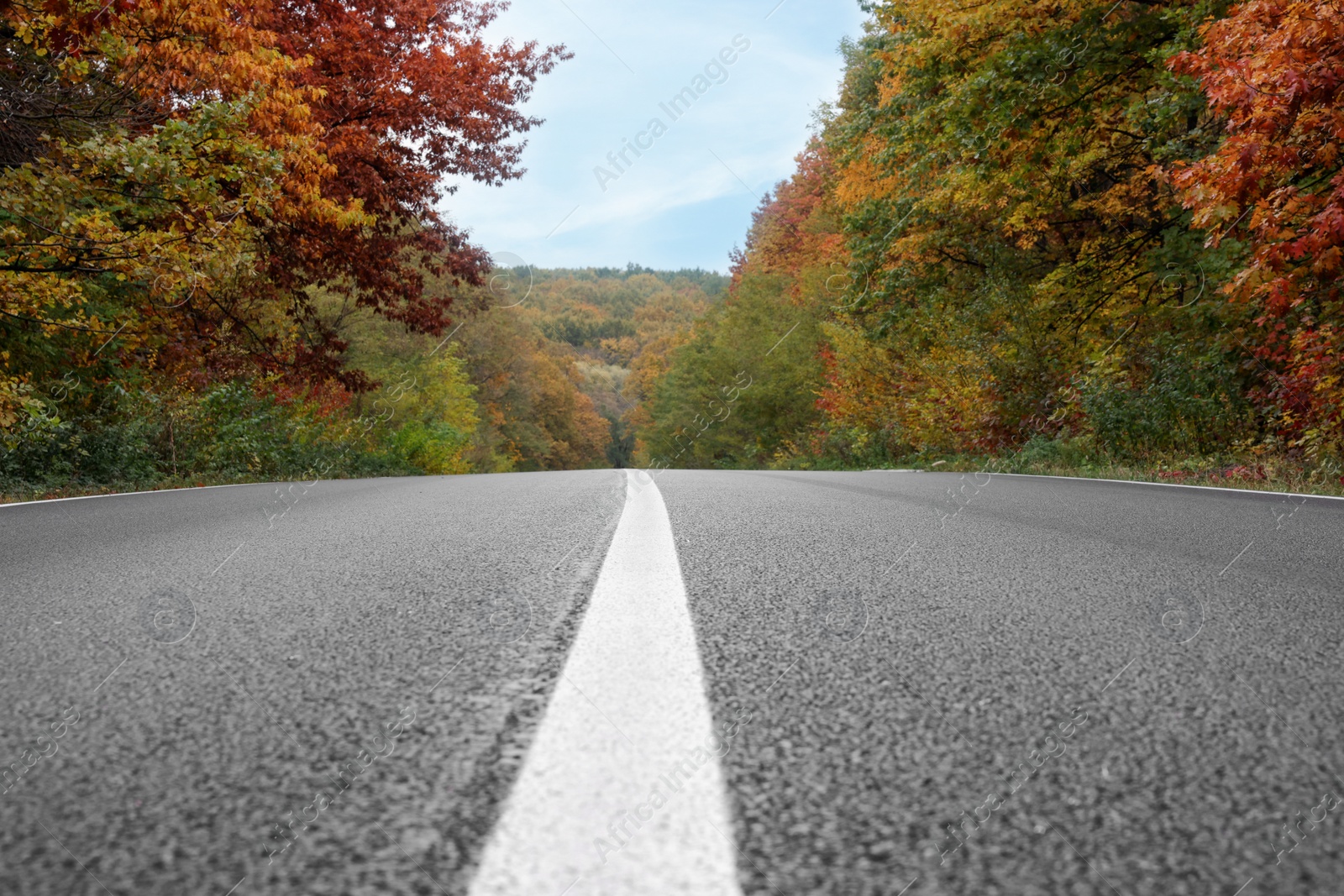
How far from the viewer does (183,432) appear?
40.4 ft

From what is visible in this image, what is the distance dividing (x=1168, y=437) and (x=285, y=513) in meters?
11.2

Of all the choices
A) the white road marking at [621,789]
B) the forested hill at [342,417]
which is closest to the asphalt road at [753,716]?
the white road marking at [621,789]

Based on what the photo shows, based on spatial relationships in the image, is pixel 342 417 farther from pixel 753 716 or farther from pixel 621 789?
pixel 621 789

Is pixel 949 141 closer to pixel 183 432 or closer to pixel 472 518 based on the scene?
pixel 472 518

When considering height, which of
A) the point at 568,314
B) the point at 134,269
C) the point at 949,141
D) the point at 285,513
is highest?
the point at 568,314

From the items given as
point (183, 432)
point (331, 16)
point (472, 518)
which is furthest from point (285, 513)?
point (331, 16)

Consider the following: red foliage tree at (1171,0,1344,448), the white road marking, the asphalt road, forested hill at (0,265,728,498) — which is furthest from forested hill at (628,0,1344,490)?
forested hill at (0,265,728,498)

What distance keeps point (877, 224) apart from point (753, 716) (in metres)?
17.7

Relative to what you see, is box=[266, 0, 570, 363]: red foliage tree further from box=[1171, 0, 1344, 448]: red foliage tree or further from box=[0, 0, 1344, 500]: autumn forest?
box=[1171, 0, 1344, 448]: red foliage tree

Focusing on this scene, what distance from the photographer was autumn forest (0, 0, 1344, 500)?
7.16m

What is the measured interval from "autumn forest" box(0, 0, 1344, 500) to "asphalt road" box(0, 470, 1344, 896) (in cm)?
511

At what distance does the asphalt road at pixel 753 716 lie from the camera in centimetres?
102

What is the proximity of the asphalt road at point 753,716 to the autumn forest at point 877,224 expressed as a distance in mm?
5109

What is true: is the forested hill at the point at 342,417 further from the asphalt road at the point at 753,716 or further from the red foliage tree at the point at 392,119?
the asphalt road at the point at 753,716
